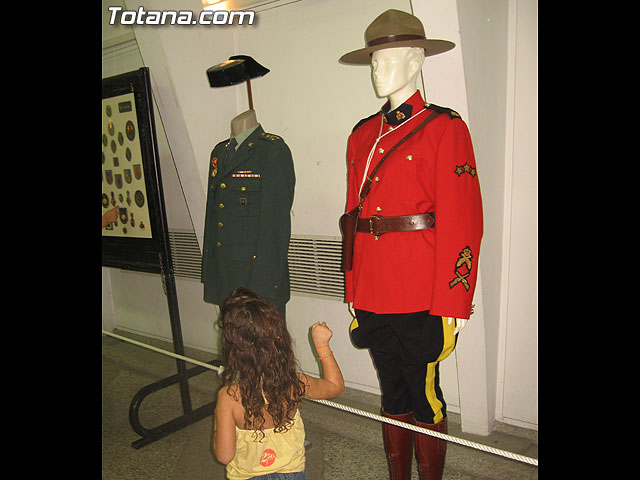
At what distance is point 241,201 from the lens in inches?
90.0

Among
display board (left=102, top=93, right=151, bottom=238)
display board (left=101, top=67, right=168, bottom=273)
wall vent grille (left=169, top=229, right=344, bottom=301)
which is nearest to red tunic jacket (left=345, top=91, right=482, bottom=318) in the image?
wall vent grille (left=169, top=229, right=344, bottom=301)

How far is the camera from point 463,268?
1.67 metres

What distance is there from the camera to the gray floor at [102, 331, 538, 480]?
2.32 m

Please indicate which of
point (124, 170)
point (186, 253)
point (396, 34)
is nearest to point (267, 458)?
point (396, 34)

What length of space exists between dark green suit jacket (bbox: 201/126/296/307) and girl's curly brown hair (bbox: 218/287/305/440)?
68cm

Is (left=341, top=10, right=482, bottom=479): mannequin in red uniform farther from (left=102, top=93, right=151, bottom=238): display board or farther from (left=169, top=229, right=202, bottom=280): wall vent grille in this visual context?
(left=169, top=229, right=202, bottom=280): wall vent grille

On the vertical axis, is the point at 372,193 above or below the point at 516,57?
below

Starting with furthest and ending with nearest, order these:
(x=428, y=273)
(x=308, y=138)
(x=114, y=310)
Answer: (x=114, y=310)
(x=308, y=138)
(x=428, y=273)

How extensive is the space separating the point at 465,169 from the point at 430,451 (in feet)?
2.95

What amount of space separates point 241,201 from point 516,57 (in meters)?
1.24

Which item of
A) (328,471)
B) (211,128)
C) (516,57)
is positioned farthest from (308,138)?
(328,471)

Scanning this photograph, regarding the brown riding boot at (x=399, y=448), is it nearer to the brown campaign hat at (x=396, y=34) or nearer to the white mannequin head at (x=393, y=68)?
the white mannequin head at (x=393, y=68)

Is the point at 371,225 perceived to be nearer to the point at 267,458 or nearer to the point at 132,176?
the point at 267,458
